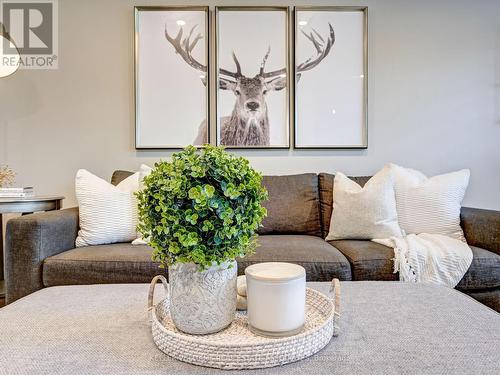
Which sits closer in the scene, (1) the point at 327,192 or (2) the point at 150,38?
(1) the point at 327,192

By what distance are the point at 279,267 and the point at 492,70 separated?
110 inches

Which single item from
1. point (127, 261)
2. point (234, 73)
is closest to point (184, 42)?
point (234, 73)

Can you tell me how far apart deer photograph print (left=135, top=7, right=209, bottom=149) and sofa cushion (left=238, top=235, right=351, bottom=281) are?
1.20 metres

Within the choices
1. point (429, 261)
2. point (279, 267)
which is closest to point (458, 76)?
point (429, 261)

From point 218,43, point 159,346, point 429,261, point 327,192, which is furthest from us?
point 218,43

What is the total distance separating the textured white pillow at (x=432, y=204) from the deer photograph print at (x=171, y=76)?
4.80ft

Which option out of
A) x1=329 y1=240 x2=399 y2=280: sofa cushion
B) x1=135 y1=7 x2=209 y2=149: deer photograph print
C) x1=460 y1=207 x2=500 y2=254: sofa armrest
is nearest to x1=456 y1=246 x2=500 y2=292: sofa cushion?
x1=460 y1=207 x2=500 y2=254: sofa armrest

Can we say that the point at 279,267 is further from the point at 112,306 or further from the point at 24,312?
the point at 24,312

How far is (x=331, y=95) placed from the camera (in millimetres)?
2619

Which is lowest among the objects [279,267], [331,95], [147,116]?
[279,267]

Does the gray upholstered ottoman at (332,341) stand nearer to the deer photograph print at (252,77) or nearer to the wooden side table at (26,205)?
the wooden side table at (26,205)

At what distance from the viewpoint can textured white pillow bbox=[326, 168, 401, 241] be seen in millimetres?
1997
